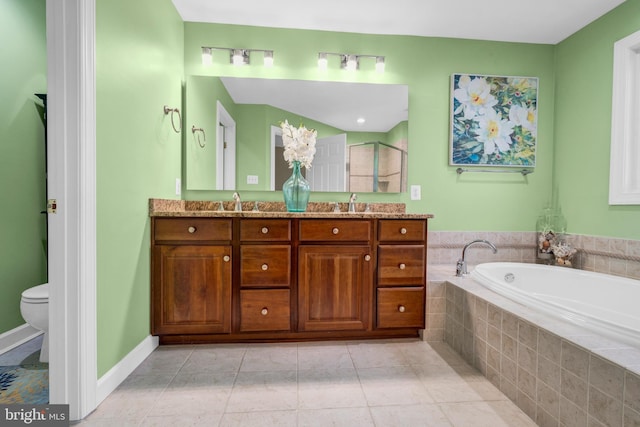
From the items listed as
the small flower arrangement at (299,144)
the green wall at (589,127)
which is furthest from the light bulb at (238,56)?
the green wall at (589,127)

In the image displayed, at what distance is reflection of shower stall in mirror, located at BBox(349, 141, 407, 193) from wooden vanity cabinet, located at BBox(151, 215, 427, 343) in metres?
0.55

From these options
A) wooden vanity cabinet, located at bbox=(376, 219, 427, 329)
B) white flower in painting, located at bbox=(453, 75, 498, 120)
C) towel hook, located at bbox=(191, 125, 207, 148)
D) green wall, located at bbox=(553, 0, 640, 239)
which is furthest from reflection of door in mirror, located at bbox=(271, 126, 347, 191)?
green wall, located at bbox=(553, 0, 640, 239)

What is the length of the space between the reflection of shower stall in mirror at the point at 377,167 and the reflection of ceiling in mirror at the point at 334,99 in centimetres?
A: 16

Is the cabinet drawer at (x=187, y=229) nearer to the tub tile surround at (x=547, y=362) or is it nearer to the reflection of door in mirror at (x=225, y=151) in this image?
the reflection of door in mirror at (x=225, y=151)

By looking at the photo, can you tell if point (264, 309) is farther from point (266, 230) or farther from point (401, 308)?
point (401, 308)

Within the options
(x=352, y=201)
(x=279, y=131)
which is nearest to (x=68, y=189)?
(x=279, y=131)

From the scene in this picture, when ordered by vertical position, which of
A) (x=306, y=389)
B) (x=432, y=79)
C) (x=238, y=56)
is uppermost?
(x=238, y=56)

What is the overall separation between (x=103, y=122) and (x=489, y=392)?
89.9 inches

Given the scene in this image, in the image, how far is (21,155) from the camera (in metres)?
2.03

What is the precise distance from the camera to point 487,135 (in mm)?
2494

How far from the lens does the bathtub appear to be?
1437 millimetres

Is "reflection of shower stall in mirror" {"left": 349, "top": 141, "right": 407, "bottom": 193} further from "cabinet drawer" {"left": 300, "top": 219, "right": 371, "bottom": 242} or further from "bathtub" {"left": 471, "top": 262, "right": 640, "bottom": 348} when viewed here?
"bathtub" {"left": 471, "top": 262, "right": 640, "bottom": 348}

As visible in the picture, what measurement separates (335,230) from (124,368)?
139cm

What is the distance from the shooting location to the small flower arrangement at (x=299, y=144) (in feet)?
7.05
